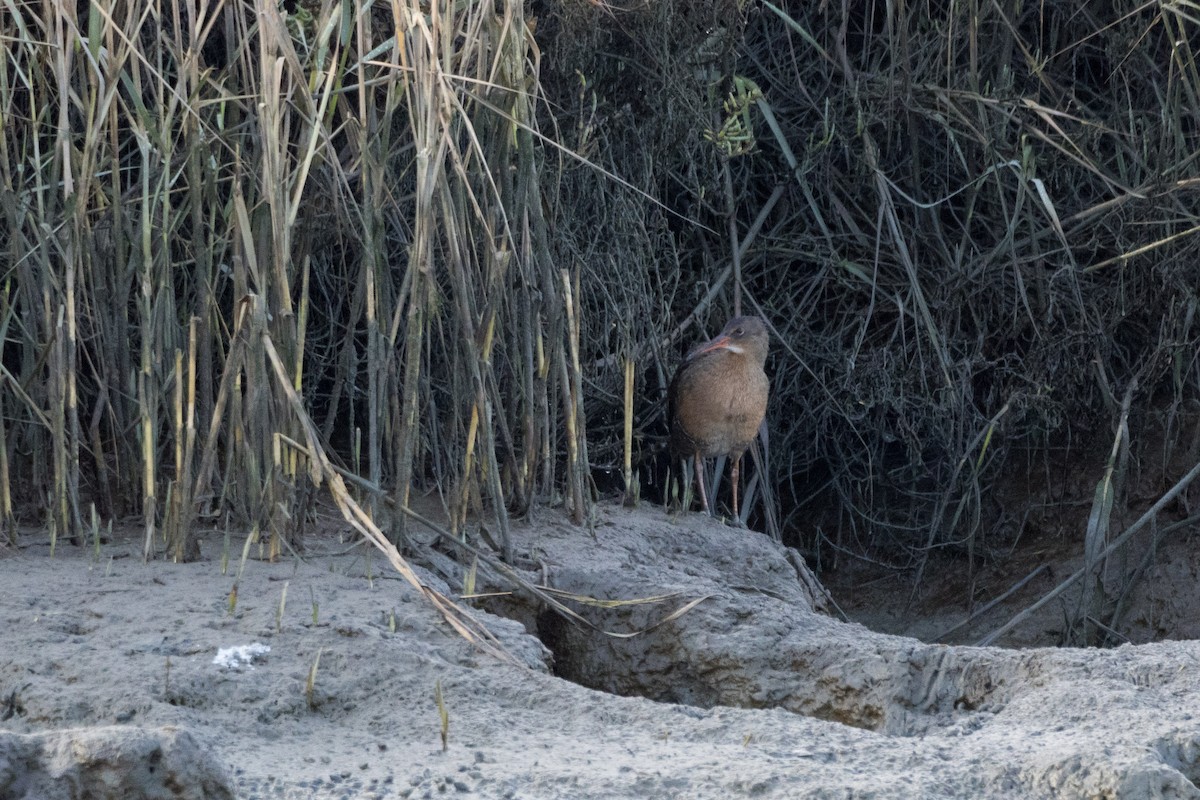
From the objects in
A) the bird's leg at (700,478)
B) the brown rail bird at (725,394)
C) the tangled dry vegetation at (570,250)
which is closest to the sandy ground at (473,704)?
the tangled dry vegetation at (570,250)

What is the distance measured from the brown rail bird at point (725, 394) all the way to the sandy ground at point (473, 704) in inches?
78.7

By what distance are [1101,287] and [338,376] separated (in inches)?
134

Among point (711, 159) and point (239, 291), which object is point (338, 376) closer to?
point (239, 291)

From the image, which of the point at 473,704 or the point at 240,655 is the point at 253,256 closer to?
the point at 240,655

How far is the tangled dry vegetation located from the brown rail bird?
22cm

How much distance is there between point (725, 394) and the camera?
5.64m

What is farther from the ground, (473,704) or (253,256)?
(253,256)

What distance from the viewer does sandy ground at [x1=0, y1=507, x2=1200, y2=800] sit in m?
2.47

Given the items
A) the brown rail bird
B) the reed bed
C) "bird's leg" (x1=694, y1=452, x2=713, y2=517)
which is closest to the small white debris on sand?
the reed bed

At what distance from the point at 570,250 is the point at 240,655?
263 centimetres

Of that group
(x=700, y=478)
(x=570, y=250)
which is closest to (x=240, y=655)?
(x=570, y=250)

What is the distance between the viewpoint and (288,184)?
11.7 feet

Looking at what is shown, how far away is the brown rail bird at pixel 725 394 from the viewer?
18.9ft

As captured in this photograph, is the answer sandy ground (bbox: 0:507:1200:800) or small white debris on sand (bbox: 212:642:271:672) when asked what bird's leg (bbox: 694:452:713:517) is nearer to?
sandy ground (bbox: 0:507:1200:800)
